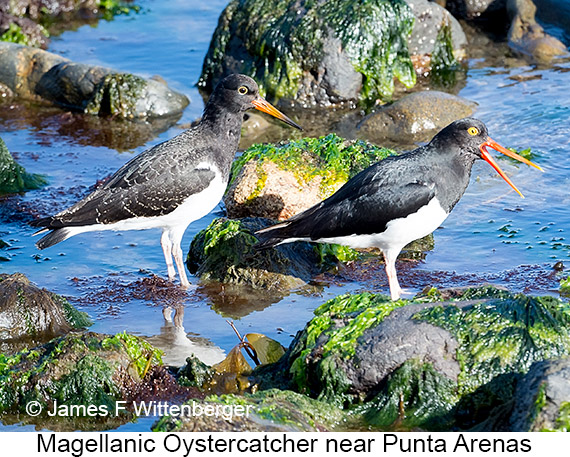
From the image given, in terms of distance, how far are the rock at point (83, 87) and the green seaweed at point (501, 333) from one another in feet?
22.6

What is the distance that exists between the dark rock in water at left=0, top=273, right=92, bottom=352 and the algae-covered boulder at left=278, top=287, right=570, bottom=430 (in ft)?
6.58

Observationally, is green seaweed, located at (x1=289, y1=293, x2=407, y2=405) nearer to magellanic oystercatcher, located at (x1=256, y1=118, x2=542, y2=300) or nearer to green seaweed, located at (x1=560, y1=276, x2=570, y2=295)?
magellanic oystercatcher, located at (x1=256, y1=118, x2=542, y2=300)

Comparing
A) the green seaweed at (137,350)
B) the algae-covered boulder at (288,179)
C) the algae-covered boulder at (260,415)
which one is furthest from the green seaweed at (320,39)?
the algae-covered boulder at (260,415)

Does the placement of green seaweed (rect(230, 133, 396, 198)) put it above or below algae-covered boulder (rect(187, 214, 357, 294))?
above

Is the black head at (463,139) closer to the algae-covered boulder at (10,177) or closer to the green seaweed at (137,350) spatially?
the green seaweed at (137,350)

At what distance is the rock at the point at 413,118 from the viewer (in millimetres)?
10445

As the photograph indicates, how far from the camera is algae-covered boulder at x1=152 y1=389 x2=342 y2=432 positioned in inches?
183

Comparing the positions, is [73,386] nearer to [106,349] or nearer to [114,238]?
[106,349]

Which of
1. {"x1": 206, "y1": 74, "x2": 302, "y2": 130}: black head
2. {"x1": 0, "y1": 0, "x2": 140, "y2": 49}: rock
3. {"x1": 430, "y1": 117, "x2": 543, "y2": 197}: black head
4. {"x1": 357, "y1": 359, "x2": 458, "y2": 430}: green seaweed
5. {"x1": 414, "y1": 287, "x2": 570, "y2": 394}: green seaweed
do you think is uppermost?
{"x1": 430, "y1": 117, "x2": 543, "y2": 197}: black head

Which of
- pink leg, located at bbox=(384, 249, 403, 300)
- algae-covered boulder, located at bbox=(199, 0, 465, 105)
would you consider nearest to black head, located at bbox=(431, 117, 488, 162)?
pink leg, located at bbox=(384, 249, 403, 300)

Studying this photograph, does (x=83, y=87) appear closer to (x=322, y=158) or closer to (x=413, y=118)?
(x=413, y=118)

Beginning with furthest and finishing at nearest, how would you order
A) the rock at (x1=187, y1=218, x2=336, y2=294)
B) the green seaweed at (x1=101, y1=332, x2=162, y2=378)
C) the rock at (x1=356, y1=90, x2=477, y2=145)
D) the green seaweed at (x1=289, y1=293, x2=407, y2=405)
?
the rock at (x1=356, y1=90, x2=477, y2=145)
the rock at (x1=187, y1=218, x2=336, y2=294)
the green seaweed at (x1=101, y1=332, x2=162, y2=378)
the green seaweed at (x1=289, y1=293, x2=407, y2=405)
